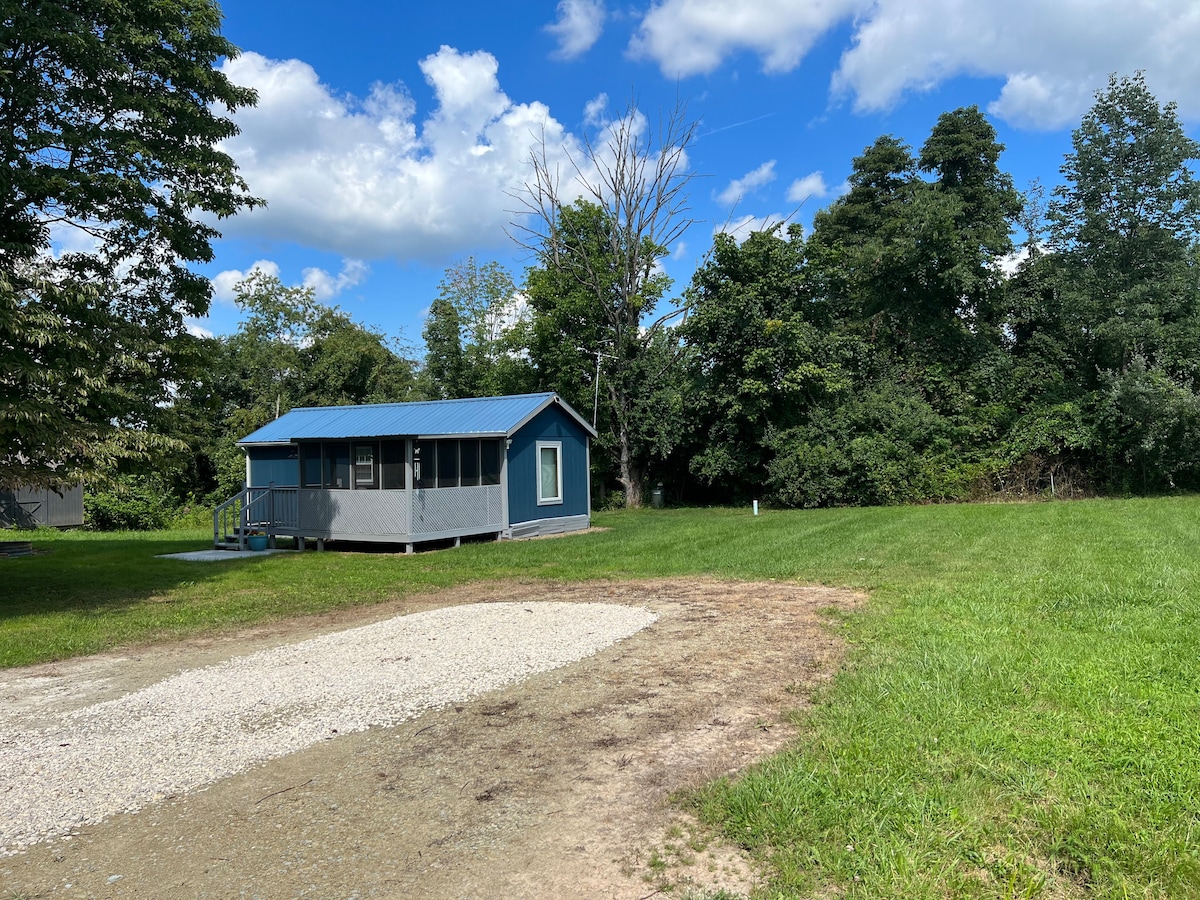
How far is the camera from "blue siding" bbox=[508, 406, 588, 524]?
55.2ft

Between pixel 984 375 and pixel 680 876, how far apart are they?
82.1 ft

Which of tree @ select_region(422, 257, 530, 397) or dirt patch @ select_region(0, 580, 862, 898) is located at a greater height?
tree @ select_region(422, 257, 530, 397)

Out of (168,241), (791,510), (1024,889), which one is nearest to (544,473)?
(791,510)

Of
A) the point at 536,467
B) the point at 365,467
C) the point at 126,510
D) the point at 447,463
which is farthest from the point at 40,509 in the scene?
the point at 536,467

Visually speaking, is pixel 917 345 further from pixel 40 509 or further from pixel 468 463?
pixel 40 509

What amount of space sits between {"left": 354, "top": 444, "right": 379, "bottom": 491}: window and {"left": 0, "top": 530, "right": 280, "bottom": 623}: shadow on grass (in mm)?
2421

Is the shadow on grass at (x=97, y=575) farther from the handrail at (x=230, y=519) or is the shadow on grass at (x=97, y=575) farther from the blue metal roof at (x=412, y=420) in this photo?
the blue metal roof at (x=412, y=420)

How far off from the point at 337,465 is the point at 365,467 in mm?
811

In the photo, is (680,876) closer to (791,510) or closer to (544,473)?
(544,473)

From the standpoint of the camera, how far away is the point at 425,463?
1527 centimetres

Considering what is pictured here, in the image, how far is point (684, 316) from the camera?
2598 cm

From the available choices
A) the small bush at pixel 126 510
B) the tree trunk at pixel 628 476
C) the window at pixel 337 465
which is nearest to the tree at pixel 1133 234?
the tree trunk at pixel 628 476

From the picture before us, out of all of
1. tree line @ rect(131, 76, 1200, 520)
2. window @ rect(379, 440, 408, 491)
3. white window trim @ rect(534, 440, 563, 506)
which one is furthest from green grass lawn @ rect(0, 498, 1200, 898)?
tree line @ rect(131, 76, 1200, 520)

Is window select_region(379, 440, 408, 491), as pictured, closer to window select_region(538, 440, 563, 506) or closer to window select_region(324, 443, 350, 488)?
window select_region(324, 443, 350, 488)
